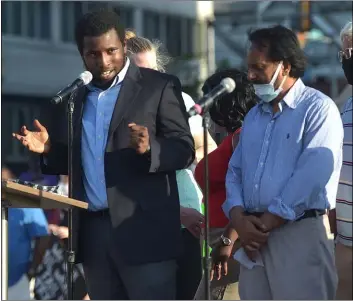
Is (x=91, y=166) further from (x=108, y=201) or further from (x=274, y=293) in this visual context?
(x=274, y=293)

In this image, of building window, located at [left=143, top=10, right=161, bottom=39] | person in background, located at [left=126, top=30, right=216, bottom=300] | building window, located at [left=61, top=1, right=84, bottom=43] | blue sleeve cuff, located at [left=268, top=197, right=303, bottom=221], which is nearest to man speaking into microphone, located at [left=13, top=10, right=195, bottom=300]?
person in background, located at [left=126, top=30, right=216, bottom=300]

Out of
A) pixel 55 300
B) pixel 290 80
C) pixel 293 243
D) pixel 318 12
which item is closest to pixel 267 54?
pixel 290 80

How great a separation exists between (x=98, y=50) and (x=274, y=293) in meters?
1.49

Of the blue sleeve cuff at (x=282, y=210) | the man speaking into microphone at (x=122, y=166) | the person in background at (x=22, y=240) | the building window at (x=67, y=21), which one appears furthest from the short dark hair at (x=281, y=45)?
the building window at (x=67, y=21)

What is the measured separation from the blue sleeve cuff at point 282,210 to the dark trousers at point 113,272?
70cm

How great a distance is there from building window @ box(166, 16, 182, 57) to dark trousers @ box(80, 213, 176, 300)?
26.7 metres

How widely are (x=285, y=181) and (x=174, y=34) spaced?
27670mm

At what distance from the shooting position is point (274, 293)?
4723 mm

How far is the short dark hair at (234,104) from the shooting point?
560 centimetres

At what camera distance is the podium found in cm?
471

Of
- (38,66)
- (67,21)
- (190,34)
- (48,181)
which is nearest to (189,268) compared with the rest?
(48,181)

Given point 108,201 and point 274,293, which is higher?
point 108,201

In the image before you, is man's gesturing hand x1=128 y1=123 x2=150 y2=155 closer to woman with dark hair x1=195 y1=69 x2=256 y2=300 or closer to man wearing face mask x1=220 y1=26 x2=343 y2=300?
man wearing face mask x1=220 y1=26 x2=343 y2=300

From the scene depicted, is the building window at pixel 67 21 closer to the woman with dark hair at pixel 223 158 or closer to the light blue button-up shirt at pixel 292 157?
the woman with dark hair at pixel 223 158
